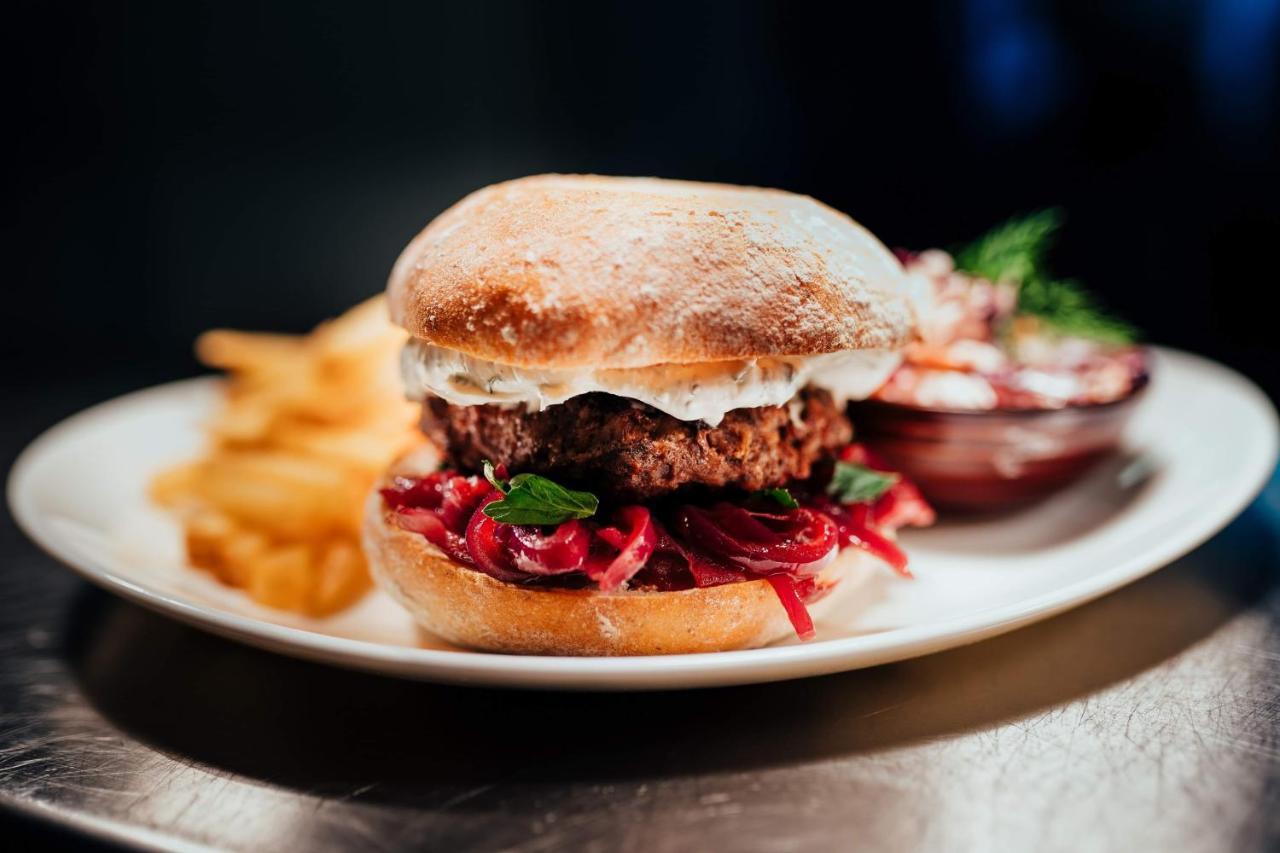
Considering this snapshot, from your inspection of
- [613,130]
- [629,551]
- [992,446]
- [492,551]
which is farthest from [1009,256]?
[613,130]

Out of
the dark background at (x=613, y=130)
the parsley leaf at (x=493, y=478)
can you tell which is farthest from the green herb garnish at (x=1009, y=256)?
the parsley leaf at (x=493, y=478)

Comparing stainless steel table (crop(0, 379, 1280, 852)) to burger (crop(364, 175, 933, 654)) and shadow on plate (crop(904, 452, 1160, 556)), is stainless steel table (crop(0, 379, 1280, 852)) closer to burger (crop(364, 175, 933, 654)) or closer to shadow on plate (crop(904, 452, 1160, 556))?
burger (crop(364, 175, 933, 654))

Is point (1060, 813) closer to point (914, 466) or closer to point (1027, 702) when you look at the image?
point (1027, 702)

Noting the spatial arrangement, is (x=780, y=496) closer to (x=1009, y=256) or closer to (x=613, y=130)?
(x=1009, y=256)

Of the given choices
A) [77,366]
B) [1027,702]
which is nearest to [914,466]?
[1027,702]

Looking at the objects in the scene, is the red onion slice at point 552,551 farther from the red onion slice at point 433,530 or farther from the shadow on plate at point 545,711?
the shadow on plate at point 545,711
